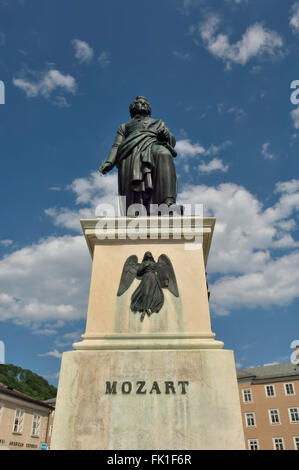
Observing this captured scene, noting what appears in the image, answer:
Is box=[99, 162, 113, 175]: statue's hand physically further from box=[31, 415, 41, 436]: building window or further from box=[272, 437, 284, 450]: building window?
box=[272, 437, 284, 450]: building window

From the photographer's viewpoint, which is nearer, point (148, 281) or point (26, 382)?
point (148, 281)

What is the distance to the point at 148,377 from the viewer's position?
13.8ft

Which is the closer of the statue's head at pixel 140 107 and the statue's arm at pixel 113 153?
the statue's arm at pixel 113 153

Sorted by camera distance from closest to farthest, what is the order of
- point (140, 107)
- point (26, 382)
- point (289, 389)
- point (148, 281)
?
point (148, 281) < point (140, 107) < point (289, 389) < point (26, 382)

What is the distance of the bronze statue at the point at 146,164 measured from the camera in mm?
6598

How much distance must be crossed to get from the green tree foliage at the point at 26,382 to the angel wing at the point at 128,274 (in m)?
87.7

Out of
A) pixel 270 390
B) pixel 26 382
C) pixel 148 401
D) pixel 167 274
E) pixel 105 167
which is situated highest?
pixel 26 382

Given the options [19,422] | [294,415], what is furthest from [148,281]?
[294,415]

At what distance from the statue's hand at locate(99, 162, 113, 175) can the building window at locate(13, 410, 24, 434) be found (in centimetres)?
4222

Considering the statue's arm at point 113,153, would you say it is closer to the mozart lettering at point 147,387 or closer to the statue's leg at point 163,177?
the statue's leg at point 163,177

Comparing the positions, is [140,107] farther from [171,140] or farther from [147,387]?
[147,387]

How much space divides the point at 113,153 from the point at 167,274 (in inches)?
127

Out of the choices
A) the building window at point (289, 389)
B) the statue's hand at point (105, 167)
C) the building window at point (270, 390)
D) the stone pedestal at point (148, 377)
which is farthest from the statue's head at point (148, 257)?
the building window at point (270, 390)
